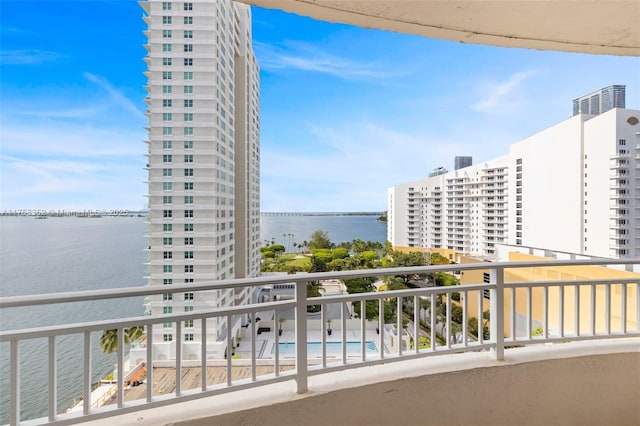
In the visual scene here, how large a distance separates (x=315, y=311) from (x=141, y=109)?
9.41 metres

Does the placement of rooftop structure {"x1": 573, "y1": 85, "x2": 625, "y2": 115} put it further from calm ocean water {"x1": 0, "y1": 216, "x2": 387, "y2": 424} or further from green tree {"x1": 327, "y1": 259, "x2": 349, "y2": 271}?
calm ocean water {"x1": 0, "y1": 216, "x2": 387, "y2": 424}

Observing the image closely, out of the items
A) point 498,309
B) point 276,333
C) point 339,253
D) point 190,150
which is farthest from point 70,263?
point 498,309

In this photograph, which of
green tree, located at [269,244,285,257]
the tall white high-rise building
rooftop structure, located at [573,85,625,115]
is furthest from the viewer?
green tree, located at [269,244,285,257]

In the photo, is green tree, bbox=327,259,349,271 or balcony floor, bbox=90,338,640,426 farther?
green tree, bbox=327,259,349,271

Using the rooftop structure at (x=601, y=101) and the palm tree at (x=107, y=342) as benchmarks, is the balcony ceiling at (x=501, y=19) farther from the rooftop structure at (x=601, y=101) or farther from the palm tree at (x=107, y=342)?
the rooftop structure at (x=601, y=101)

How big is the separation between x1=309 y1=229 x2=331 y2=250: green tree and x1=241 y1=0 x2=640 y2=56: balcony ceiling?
7.21m

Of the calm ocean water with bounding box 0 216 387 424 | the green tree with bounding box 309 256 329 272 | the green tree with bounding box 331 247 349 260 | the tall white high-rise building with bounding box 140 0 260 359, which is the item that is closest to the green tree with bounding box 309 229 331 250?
the green tree with bounding box 331 247 349 260

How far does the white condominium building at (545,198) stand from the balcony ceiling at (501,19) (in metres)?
3.38

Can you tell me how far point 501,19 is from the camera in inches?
59.4

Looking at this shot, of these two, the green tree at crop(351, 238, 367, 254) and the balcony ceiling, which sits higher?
the balcony ceiling

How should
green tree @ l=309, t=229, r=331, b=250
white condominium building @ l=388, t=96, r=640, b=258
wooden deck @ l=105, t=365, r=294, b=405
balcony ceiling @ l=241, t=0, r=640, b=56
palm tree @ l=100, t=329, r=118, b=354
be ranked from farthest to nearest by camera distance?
green tree @ l=309, t=229, r=331, b=250 → white condominium building @ l=388, t=96, r=640, b=258 → palm tree @ l=100, t=329, r=118, b=354 → balcony ceiling @ l=241, t=0, r=640, b=56 → wooden deck @ l=105, t=365, r=294, b=405

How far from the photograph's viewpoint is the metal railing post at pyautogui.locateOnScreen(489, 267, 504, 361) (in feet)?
5.24

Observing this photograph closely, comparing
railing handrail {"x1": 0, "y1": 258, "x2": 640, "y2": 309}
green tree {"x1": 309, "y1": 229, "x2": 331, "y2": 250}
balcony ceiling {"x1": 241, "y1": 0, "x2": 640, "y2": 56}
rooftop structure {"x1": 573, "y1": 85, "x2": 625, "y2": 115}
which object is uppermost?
rooftop structure {"x1": 573, "y1": 85, "x2": 625, "y2": 115}

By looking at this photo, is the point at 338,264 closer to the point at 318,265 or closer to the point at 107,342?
the point at 318,265
